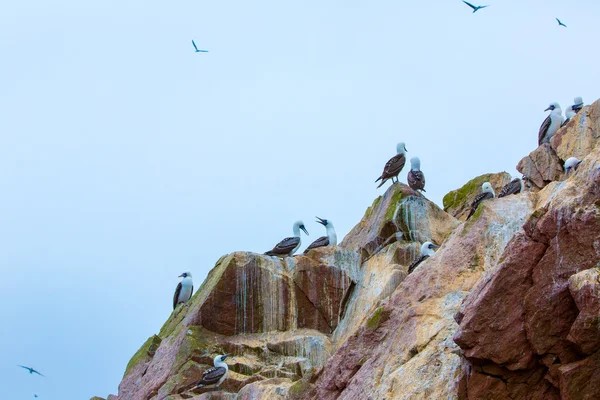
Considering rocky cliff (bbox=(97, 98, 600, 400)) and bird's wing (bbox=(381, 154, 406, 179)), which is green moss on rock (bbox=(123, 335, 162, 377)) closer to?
rocky cliff (bbox=(97, 98, 600, 400))

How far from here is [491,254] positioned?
1595cm

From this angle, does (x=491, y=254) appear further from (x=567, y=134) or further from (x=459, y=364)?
(x=567, y=134)

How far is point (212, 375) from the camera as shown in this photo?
20.1 meters

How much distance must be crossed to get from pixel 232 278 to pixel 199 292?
153 centimetres

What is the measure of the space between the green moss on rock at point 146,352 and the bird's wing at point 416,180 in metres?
7.13

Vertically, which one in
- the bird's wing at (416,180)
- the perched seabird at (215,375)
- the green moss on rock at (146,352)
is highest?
the bird's wing at (416,180)

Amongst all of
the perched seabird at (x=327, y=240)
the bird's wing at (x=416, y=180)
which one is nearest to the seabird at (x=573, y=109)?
the bird's wing at (x=416, y=180)

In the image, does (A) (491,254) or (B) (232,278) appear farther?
(B) (232,278)

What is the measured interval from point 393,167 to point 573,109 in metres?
4.86

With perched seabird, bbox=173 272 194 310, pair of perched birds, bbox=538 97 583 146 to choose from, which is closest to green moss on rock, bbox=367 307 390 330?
pair of perched birds, bbox=538 97 583 146

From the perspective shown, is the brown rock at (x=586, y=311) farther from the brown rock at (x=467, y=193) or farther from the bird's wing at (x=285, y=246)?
the brown rock at (x=467, y=193)

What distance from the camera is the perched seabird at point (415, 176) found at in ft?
82.2

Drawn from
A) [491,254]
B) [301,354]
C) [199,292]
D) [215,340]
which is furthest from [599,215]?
[199,292]

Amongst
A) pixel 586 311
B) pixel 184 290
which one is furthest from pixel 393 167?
pixel 586 311
